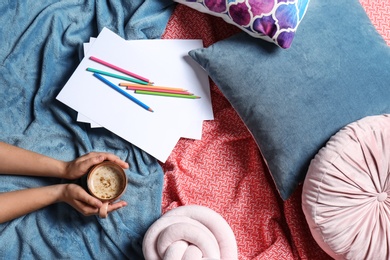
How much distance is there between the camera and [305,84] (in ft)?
3.64

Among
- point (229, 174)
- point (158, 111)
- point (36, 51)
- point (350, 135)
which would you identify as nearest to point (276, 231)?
point (229, 174)

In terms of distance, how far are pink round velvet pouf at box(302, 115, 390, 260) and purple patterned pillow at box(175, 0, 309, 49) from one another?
0.27 m

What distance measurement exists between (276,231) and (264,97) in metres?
0.35

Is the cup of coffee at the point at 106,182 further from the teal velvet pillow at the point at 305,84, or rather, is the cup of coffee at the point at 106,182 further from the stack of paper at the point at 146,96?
the teal velvet pillow at the point at 305,84

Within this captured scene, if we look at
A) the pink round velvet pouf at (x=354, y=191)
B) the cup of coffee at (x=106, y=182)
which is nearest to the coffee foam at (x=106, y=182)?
the cup of coffee at (x=106, y=182)

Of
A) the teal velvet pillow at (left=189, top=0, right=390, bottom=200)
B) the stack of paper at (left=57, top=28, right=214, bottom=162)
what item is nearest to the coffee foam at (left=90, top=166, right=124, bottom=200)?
the stack of paper at (left=57, top=28, right=214, bottom=162)

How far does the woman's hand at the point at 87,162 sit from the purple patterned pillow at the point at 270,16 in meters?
0.44

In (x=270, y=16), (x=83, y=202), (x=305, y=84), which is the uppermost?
(x=270, y=16)

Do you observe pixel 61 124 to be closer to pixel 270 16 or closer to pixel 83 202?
pixel 83 202

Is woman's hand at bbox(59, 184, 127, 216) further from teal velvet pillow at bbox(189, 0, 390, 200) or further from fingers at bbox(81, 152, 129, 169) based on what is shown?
teal velvet pillow at bbox(189, 0, 390, 200)

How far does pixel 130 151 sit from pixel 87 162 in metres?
0.14

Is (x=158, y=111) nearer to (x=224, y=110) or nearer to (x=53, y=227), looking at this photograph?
(x=224, y=110)

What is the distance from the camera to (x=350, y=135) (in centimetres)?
106

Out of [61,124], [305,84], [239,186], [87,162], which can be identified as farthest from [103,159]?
[305,84]
